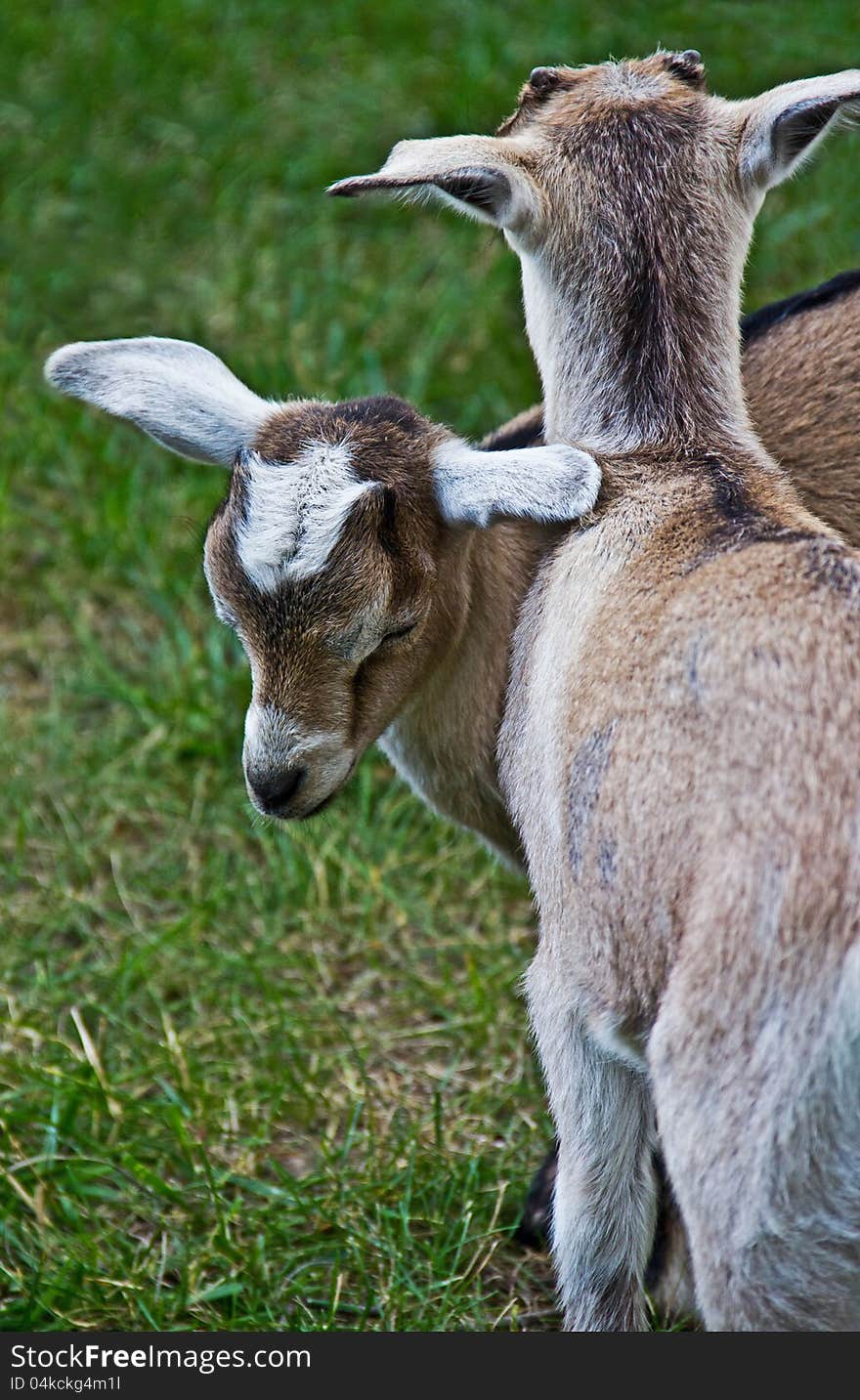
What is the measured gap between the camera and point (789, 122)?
13.3ft

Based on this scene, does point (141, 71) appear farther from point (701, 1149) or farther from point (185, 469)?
point (701, 1149)

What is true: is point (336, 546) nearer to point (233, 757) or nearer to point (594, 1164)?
point (594, 1164)

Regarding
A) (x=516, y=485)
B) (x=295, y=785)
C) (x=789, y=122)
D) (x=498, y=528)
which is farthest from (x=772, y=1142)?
(x=789, y=122)

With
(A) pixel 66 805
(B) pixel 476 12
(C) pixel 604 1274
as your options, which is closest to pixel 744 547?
(C) pixel 604 1274

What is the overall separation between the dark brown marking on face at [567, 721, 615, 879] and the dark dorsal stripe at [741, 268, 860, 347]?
169cm

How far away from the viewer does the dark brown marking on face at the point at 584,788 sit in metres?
3.43

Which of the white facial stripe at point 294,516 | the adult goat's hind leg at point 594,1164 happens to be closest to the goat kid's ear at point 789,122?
the white facial stripe at point 294,516

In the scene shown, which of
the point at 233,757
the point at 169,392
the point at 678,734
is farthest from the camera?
the point at 233,757

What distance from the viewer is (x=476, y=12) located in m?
8.86

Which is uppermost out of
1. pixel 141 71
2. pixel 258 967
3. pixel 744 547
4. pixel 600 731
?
pixel 141 71

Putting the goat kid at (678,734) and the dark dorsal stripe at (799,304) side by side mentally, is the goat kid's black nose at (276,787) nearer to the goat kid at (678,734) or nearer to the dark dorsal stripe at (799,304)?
the goat kid at (678,734)

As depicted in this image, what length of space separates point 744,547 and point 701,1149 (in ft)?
3.63

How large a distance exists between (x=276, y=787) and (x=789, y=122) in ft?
5.81

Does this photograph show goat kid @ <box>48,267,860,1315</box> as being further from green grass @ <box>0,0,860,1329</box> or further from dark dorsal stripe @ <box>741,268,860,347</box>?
green grass @ <box>0,0,860,1329</box>
